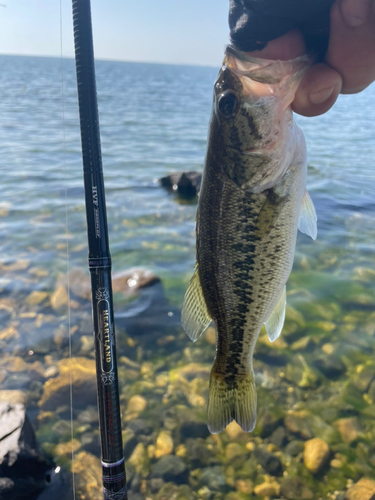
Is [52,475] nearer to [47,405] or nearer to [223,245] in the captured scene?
[47,405]

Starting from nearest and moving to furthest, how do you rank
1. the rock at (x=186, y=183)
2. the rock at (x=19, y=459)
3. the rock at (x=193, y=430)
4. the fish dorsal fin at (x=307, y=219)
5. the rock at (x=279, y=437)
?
the fish dorsal fin at (x=307, y=219), the rock at (x=19, y=459), the rock at (x=279, y=437), the rock at (x=193, y=430), the rock at (x=186, y=183)

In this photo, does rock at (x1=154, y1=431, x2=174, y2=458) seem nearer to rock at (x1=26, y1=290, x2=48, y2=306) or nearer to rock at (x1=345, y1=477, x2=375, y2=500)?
rock at (x1=345, y1=477, x2=375, y2=500)

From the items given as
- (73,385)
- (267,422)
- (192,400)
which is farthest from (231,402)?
(73,385)

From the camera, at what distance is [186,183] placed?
1030 cm

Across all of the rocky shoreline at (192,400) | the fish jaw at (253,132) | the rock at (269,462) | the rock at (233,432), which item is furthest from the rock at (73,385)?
the fish jaw at (253,132)

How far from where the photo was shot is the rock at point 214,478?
3387 mm

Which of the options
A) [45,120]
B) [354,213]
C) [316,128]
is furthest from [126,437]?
[316,128]

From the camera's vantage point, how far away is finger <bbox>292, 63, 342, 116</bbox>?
199 centimetres

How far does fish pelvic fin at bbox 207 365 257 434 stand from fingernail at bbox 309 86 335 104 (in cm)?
153

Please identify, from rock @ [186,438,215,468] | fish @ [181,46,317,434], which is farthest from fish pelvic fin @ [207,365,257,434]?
rock @ [186,438,215,468]

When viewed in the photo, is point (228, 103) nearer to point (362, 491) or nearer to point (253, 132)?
point (253, 132)

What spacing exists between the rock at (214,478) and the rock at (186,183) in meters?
7.26

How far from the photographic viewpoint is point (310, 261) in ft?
22.8

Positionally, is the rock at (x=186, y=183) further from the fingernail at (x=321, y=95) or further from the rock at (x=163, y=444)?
the fingernail at (x=321, y=95)
